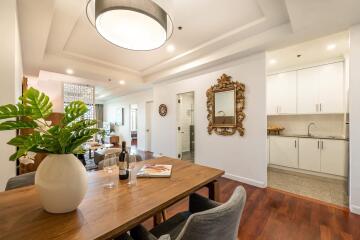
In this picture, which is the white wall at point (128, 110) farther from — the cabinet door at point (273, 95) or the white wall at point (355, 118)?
the white wall at point (355, 118)

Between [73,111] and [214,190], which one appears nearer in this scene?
[73,111]

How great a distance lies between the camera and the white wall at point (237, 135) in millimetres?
3096

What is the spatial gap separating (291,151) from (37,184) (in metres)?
4.57

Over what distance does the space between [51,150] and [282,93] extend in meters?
4.83

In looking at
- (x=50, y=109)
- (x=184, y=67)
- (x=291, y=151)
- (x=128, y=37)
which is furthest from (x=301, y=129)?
(x=50, y=109)

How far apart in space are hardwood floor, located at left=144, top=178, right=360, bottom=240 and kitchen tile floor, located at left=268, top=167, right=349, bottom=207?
0.93 ft

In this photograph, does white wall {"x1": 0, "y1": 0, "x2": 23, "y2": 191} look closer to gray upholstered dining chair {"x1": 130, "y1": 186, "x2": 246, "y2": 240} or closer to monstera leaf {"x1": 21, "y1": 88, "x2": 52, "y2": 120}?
monstera leaf {"x1": 21, "y1": 88, "x2": 52, "y2": 120}

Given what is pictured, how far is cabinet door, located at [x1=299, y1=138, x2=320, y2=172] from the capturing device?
356cm

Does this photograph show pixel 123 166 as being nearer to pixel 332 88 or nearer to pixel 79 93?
pixel 332 88

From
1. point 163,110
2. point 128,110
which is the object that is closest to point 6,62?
point 163,110

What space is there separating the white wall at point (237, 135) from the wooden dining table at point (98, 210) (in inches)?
87.8

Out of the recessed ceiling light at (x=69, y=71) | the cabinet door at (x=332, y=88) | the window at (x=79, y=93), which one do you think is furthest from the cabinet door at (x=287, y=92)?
the window at (x=79, y=93)

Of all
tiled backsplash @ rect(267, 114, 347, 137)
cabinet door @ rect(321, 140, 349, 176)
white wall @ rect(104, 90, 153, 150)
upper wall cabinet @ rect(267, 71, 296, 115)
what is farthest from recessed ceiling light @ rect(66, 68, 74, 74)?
cabinet door @ rect(321, 140, 349, 176)

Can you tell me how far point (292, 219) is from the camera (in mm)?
2100
